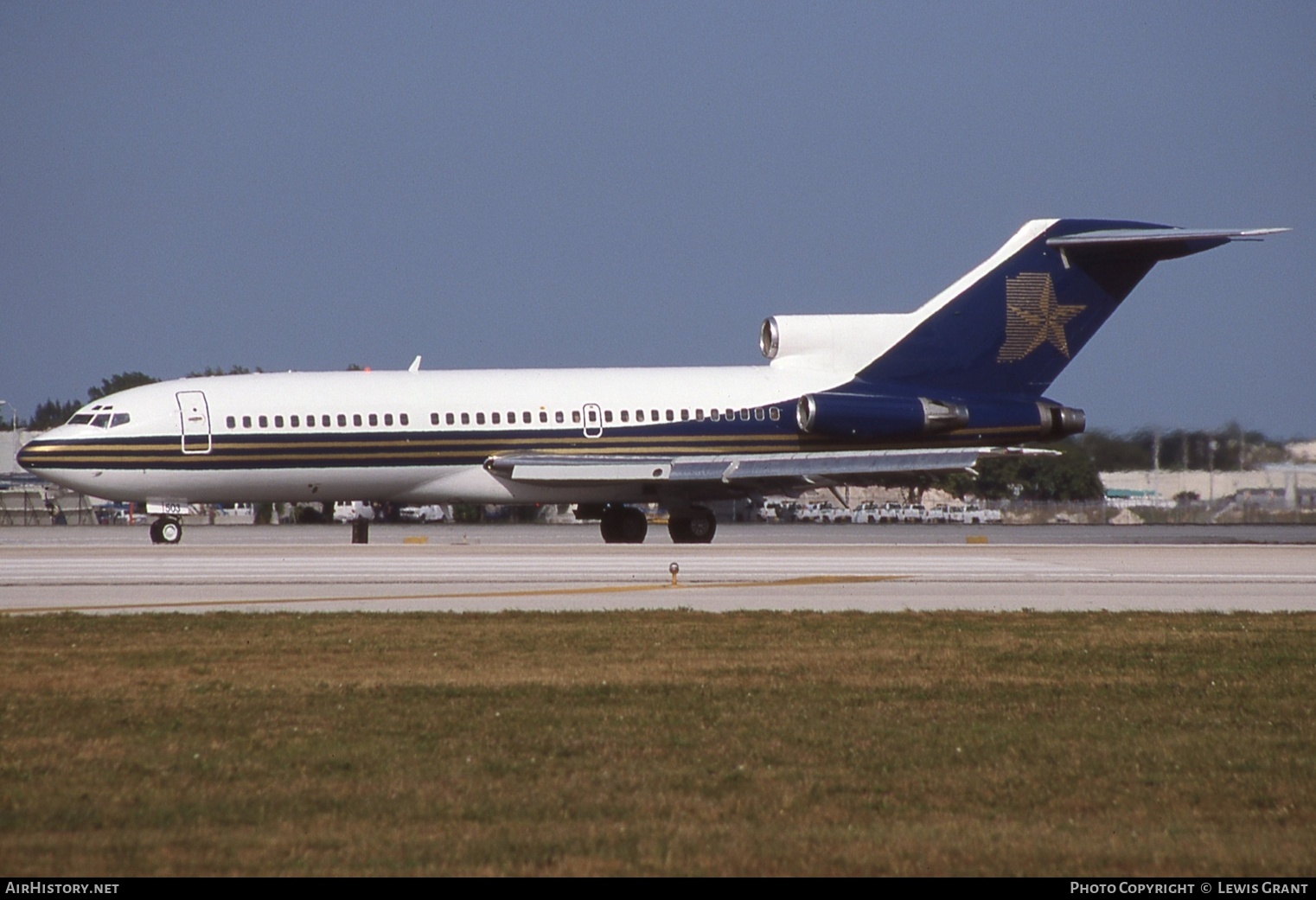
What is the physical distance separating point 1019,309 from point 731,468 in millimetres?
8318

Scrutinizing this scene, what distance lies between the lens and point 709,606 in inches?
709

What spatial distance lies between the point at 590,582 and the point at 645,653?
815 cm

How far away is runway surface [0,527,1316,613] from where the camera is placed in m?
18.5

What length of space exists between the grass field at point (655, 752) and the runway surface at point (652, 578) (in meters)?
3.47

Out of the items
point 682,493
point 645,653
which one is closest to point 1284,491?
point 682,493

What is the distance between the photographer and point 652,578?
2255 centimetres

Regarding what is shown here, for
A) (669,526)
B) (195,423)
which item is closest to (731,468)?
(669,526)

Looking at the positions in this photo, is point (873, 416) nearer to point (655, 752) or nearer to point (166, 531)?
point (166, 531)

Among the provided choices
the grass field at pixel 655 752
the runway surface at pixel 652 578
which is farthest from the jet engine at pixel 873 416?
the grass field at pixel 655 752

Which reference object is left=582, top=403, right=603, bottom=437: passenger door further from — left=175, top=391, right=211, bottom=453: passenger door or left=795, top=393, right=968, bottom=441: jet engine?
left=175, top=391, right=211, bottom=453: passenger door

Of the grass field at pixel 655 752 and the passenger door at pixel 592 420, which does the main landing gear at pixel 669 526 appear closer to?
the passenger door at pixel 592 420

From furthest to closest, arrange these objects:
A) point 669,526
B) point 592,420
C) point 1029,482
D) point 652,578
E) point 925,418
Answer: point 1029,482 → point 669,526 → point 925,418 → point 592,420 → point 652,578

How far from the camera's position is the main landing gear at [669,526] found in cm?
3494

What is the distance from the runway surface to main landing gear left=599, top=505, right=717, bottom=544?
280cm
